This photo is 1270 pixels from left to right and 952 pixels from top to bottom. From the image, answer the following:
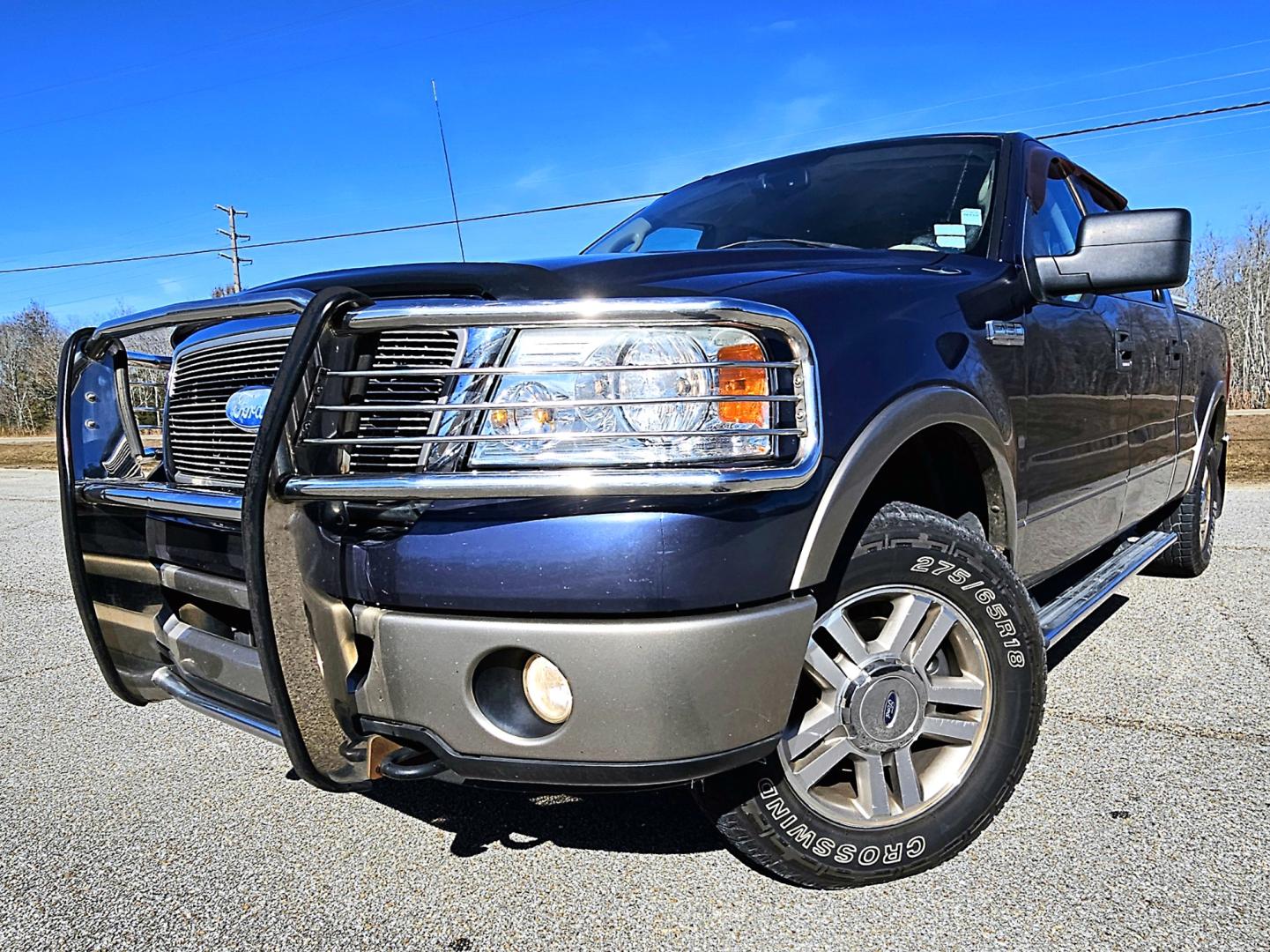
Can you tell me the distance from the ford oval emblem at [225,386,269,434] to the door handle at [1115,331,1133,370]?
294 cm

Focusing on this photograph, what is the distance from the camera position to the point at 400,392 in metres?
1.78

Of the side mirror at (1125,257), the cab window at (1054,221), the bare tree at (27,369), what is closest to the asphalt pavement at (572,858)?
the side mirror at (1125,257)

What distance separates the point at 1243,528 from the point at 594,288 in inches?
268

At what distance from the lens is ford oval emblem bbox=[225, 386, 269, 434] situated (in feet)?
6.65

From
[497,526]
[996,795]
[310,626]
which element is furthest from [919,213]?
[310,626]

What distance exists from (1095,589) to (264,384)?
272 cm

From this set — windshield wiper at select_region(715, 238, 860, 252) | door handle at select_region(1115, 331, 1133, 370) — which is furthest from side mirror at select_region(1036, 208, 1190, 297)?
door handle at select_region(1115, 331, 1133, 370)

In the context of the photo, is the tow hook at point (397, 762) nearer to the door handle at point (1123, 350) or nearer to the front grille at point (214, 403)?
the front grille at point (214, 403)

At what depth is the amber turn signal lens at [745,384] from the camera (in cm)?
173

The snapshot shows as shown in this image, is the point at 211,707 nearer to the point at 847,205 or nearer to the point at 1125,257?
the point at 847,205

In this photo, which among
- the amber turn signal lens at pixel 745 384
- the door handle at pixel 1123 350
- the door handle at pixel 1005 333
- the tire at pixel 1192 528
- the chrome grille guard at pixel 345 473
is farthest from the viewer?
the tire at pixel 1192 528

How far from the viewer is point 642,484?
155 centimetres

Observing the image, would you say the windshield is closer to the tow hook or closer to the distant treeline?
the tow hook

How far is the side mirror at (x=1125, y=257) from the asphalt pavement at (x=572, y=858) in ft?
4.56
